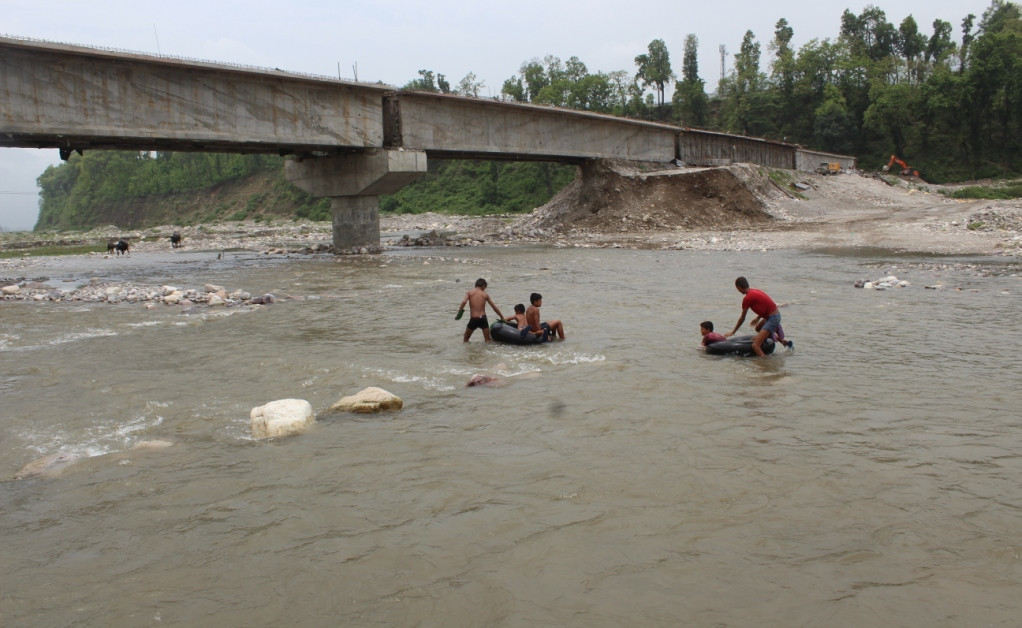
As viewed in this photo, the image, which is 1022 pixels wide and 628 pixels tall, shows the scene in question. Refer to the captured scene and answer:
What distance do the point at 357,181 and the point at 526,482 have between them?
1002 inches

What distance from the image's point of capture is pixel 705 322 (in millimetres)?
10430

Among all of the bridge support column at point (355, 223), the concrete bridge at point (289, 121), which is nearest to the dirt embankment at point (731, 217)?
the bridge support column at point (355, 223)

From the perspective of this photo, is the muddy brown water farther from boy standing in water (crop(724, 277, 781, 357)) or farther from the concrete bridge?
the concrete bridge

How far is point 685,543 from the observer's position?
477cm

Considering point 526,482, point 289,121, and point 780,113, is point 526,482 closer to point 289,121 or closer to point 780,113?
point 289,121

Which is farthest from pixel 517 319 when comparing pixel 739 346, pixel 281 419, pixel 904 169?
pixel 904 169

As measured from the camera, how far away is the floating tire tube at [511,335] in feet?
36.8

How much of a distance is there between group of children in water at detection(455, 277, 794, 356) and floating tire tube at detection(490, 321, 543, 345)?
7 cm

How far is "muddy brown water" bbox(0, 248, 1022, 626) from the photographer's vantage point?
4199 mm

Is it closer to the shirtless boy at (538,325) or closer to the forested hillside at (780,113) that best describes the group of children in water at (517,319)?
the shirtless boy at (538,325)

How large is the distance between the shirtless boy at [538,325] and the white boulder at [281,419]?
14.6 ft

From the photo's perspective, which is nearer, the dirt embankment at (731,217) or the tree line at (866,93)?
the dirt embankment at (731,217)

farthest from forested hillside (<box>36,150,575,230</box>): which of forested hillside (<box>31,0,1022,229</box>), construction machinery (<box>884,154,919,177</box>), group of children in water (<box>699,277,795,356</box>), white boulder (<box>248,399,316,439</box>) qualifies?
white boulder (<box>248,399,316,439</box>)

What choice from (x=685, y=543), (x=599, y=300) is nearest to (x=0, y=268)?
(x=599, y=300)
